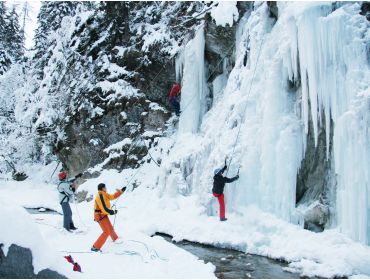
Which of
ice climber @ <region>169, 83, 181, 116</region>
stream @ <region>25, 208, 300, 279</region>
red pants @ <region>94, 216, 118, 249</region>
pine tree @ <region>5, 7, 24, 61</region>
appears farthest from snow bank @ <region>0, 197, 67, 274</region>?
pine tree @ <region>5, 7, 24, 61</region>

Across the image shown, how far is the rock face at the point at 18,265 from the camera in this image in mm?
4172

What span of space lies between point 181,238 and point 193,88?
5.68 metres

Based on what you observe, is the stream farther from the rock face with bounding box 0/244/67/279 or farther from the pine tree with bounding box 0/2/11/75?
the pine tree with bounding box 0/2/11/75

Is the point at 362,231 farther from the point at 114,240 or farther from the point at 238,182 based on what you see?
the point at 114,240

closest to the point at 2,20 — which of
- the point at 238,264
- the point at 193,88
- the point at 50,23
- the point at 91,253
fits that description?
the point at 50,23

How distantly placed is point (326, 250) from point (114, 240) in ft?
12.9

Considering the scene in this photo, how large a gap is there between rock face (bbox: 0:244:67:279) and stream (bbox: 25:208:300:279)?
128 inches

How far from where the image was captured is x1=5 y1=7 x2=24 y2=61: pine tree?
2522 cm

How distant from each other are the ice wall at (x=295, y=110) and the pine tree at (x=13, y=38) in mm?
19157

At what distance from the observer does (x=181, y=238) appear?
362 inches

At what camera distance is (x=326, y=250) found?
23.5 ft

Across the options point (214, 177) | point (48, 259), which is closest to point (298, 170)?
point (214, 177)

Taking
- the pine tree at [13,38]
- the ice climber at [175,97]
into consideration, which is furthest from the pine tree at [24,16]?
the ice climber at [175,97]

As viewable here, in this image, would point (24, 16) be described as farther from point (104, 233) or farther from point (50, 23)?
point (104, 233)
